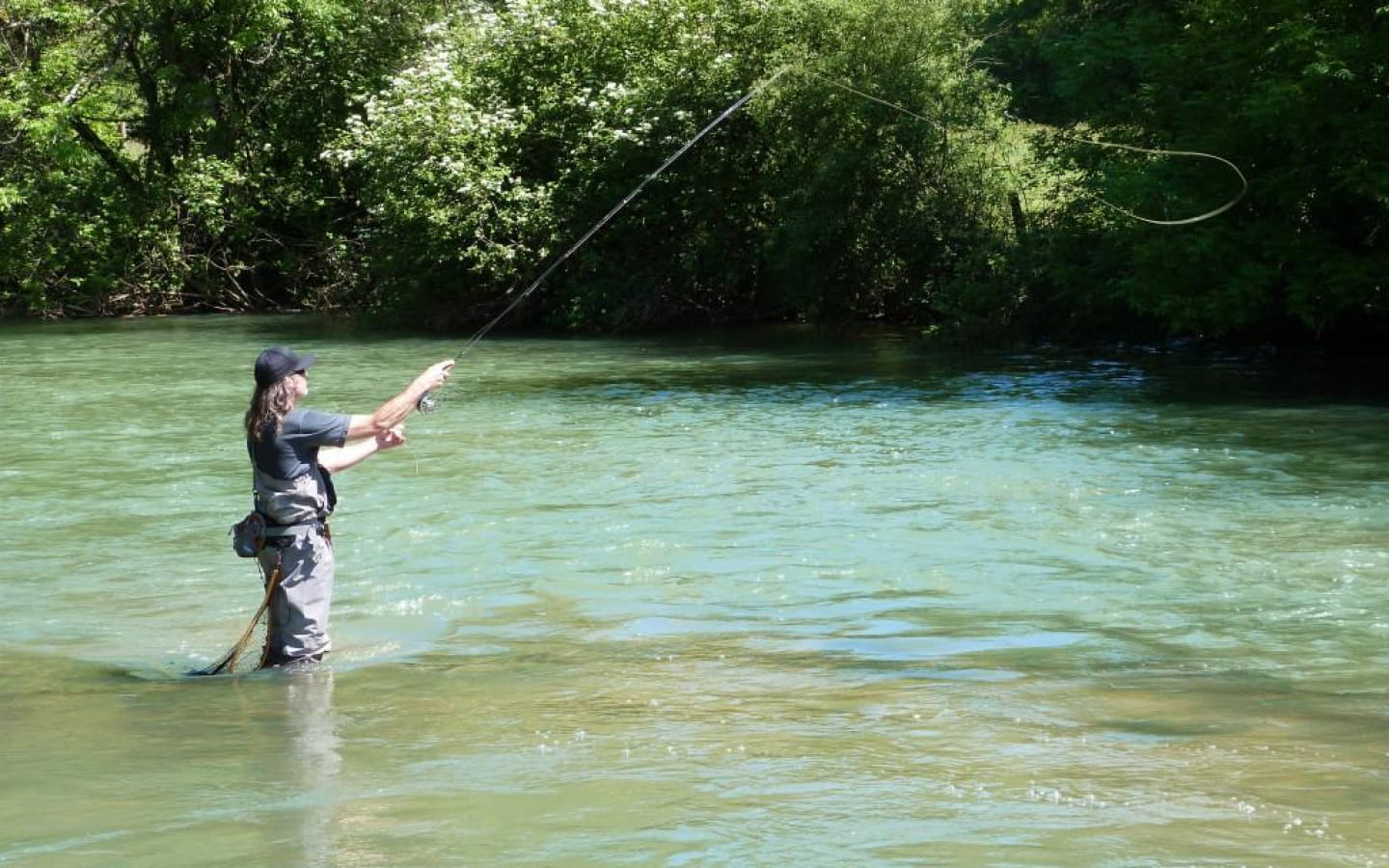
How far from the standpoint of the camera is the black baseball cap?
7.24m

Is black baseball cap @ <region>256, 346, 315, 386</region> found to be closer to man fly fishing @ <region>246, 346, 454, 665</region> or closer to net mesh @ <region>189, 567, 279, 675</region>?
man fly fishing @ <region>246, 346, 454, 665</region>

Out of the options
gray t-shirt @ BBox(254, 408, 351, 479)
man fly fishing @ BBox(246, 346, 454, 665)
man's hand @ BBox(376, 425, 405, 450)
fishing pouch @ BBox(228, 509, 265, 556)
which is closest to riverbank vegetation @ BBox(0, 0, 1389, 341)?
man's hand @ BBox(376, 425, 405, 450)

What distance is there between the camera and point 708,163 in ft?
92.0

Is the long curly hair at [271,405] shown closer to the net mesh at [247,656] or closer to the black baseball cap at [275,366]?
the black baseball cap at [275,366]

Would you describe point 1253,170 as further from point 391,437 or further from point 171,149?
point 171,149

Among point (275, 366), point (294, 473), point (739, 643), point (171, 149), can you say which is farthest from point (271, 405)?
point (171, 149)

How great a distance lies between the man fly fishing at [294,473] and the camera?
724 cm

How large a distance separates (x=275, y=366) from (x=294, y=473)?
47cm

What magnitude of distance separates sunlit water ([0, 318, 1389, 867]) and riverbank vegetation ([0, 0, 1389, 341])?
2788mm

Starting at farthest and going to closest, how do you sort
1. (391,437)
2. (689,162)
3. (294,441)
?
(689,162)
(391,437)
(294,441)

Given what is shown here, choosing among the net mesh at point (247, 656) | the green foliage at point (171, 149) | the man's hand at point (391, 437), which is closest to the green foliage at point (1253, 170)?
the man's hand at point (391, 437)

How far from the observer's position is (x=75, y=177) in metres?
35.7

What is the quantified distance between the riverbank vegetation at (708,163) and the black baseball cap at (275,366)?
8.81m

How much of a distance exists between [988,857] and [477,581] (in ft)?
17.8
